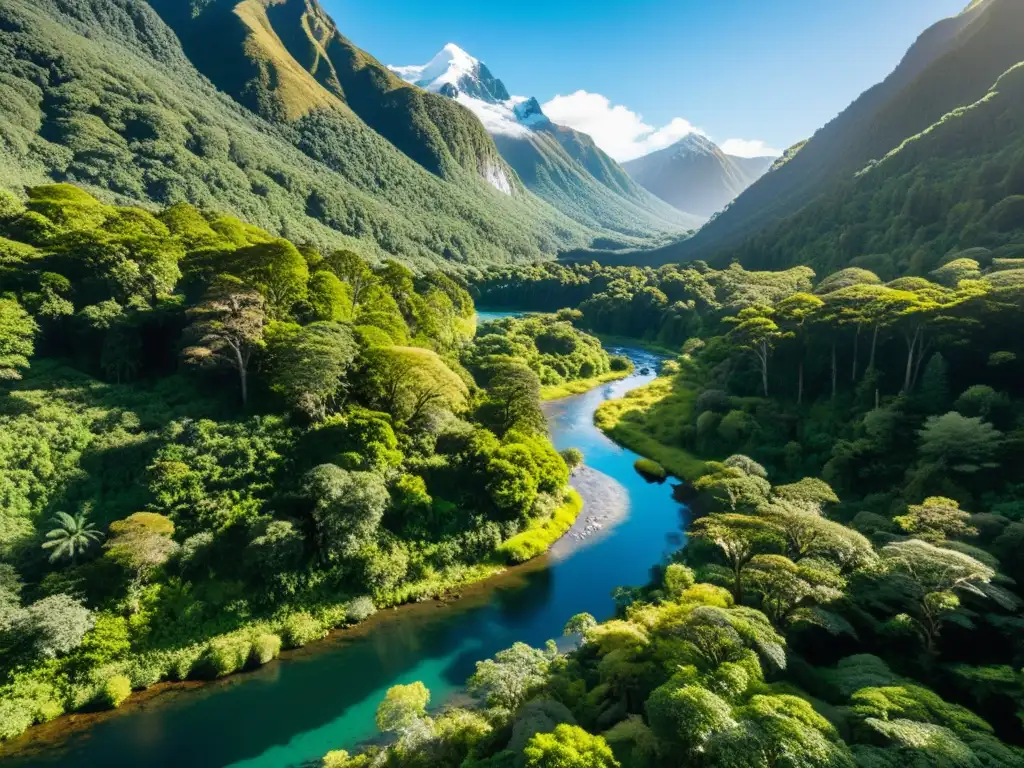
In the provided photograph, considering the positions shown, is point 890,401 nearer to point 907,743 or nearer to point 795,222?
point 907,743

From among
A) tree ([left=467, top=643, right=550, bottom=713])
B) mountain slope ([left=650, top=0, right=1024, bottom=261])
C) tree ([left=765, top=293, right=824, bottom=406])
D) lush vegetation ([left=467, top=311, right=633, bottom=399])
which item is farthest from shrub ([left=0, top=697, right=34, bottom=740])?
mountain slope ([left=650, top=0, right=1024, bottom=261])

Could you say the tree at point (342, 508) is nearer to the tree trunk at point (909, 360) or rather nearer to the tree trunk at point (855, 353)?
the tree trunk at point (909, 360)

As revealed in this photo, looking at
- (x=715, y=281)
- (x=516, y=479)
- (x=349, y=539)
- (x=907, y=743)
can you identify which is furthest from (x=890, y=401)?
(x=715, y=281)

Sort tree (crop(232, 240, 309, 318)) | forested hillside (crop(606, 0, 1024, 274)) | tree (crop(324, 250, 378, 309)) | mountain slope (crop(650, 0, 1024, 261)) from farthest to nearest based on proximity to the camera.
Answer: mountain slope (crop(650, 0, 1024, 261)), forested hillside (crop(606, 0, 1024, 274)), tree (crop(324, 250, 378, 309)), tree (crop(232, 240, 309, 318))

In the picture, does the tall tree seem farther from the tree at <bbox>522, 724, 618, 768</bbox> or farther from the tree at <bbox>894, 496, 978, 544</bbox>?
the tree at <bbox>522, 724, 618, 768</bbox>

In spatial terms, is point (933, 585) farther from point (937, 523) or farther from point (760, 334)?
point (760, 334)

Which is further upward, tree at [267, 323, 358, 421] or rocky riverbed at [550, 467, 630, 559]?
tree at [267, 323, 358, 421]
